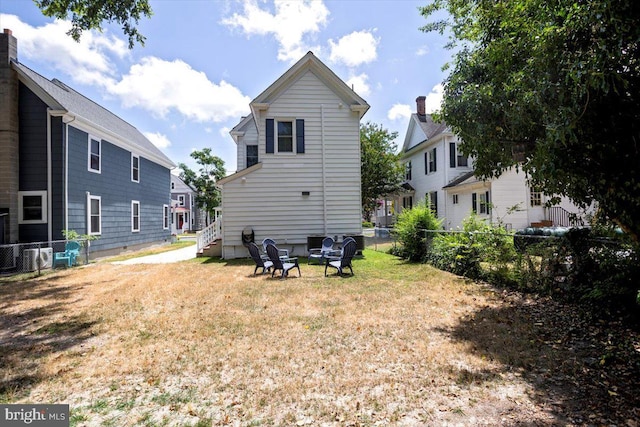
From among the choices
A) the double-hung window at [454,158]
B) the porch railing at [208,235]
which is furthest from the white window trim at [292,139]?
the double-hung window at [454,158]

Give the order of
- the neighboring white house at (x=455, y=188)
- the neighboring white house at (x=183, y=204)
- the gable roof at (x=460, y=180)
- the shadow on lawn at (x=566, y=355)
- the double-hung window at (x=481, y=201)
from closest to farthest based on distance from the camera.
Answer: the shadow on lawn at (x=566, y=355), the neighboring white house at (x=455, y=188), the double-hung window at (x=481, y=201), the gable roof at (x=460, y=180), the neighboring white house at (x=183, y=204)

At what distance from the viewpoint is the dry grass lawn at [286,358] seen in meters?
2.80

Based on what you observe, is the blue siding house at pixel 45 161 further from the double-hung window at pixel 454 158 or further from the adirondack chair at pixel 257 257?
the double-hung window at pixel 454 158

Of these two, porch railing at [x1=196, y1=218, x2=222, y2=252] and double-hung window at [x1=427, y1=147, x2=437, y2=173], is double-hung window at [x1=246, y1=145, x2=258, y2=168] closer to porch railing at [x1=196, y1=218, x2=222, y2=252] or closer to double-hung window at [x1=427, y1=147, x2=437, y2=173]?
porch railing at [x1=196, y1=218, x2=222, y2=252]

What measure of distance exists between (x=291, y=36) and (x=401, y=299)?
11394 mm

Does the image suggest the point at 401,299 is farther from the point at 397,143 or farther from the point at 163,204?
the point at 397,143

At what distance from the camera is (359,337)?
4477 millimetres

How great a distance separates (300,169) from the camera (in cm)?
1291

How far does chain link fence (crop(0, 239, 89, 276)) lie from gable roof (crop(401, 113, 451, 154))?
1969 cm

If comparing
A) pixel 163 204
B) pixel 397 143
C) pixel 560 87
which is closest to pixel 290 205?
pixel 560 87

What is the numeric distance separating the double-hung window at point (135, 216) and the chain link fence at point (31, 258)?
574cm

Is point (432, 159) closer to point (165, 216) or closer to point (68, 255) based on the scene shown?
point (165, 216)

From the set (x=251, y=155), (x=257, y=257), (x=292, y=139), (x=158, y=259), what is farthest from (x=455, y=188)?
(x=158, y=259)

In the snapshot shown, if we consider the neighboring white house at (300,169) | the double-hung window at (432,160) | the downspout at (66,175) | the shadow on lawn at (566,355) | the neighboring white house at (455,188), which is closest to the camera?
the shadow on lawn at (566,355)
